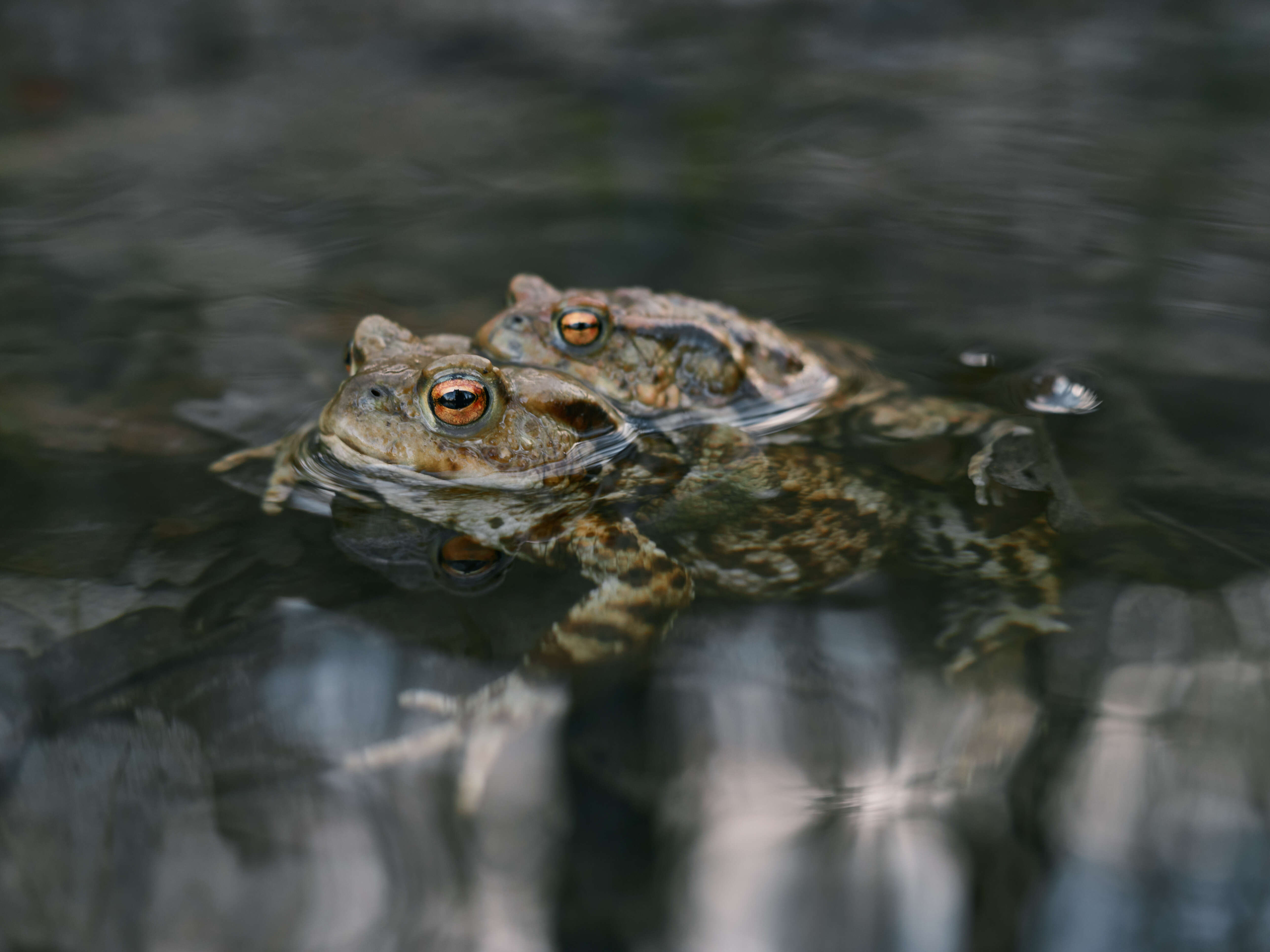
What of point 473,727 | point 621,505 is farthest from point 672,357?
point 473,727

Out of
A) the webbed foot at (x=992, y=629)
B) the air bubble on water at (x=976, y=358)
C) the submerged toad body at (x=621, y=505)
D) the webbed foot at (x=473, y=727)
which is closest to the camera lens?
the webbed foot at (x=473, y=727)

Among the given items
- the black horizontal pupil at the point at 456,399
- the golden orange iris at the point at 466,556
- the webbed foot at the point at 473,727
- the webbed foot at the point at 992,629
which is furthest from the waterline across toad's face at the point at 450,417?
the webbed foot at the point at 992,629

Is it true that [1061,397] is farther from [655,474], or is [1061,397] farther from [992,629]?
[655,474]

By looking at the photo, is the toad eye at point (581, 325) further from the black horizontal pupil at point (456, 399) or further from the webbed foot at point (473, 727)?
the webbed foot at point (473, 727)

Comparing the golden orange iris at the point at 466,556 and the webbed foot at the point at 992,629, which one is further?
the golden orange iris at the point at 466,556

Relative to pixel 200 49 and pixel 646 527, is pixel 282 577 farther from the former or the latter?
pixel 200 49

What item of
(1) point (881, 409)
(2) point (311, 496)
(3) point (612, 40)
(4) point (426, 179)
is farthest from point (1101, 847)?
(3) point (612, 40)

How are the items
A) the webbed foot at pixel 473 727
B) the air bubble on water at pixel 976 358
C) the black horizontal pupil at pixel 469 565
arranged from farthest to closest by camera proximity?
the air bubble on water at pixel 976 358 → the black horizontal pupil at pixel 469 565 → the webbed foot at pixel 473 727
